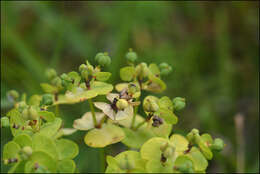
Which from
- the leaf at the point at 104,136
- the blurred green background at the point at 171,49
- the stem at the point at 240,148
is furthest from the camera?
the blurred green background at the point at 171,49

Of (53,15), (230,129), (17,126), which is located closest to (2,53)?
(53,15)

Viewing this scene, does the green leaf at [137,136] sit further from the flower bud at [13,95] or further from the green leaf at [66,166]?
the flower bud at [13,95]

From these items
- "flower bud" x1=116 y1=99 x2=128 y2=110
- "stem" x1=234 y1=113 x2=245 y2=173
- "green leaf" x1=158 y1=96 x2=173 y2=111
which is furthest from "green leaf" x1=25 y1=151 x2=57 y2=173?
"stem" x1=234 y1=113 x2=245 y2=173

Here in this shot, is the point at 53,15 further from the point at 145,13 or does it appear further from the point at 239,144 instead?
the point at 239,144

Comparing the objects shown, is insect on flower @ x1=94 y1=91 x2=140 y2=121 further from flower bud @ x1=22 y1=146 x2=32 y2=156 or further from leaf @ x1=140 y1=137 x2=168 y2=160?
Result: flower bud @ x1=22 y1=146 x2=32 y2=156

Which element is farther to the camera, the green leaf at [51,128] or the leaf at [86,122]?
the leaf at [86,122]

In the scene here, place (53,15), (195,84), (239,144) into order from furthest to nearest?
1. (53,15)
2. (195,84)
3. (239,144)

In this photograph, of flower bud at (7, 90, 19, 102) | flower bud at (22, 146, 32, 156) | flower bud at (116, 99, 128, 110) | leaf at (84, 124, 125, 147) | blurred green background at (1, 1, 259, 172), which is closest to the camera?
flower bud at (22, 146, 32, 156)

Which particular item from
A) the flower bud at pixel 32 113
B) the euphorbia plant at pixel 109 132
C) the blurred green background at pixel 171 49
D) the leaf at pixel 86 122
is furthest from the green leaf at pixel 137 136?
the blurred green background at pixel 171 49
